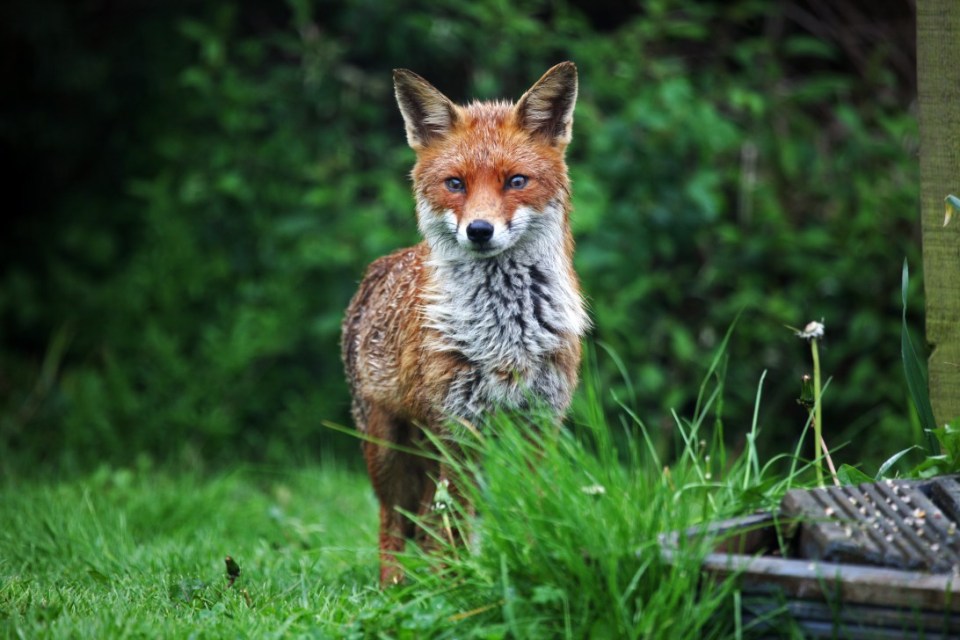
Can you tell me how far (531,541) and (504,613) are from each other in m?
0.26

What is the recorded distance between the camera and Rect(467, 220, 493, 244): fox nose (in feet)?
12.6

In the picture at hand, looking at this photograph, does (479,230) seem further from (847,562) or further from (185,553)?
(185,553)

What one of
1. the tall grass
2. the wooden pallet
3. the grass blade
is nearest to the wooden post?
the grass blade

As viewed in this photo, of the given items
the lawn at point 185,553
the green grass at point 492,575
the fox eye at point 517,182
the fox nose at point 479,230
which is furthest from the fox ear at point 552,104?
the lawn at point 185,553

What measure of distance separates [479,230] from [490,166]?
31 centimetres

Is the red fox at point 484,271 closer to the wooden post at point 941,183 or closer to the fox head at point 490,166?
the fox head at point 490,166

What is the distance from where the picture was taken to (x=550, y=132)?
14.0ft

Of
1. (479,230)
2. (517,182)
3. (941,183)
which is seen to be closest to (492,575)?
(479,230)

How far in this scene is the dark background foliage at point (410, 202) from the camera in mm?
7012

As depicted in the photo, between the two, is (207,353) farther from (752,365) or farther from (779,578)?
(779,578)

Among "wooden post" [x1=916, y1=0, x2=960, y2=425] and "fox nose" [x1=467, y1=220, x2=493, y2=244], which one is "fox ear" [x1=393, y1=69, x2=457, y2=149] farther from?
"wooden post" [x1=916, y1=0, x2=960, y2=425]

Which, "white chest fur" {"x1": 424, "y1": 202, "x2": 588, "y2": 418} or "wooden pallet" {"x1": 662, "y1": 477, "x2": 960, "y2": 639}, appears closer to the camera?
"wooden pallet" {"x1": 662, "y1": 477, "x2": 960, "y2": 639}

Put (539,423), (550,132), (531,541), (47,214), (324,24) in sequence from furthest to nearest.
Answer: (47,214)
(324,24)
(550,132)
(539,423)
(531,541)

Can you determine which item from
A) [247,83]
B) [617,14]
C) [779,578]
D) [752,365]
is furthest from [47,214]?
[779,578]
